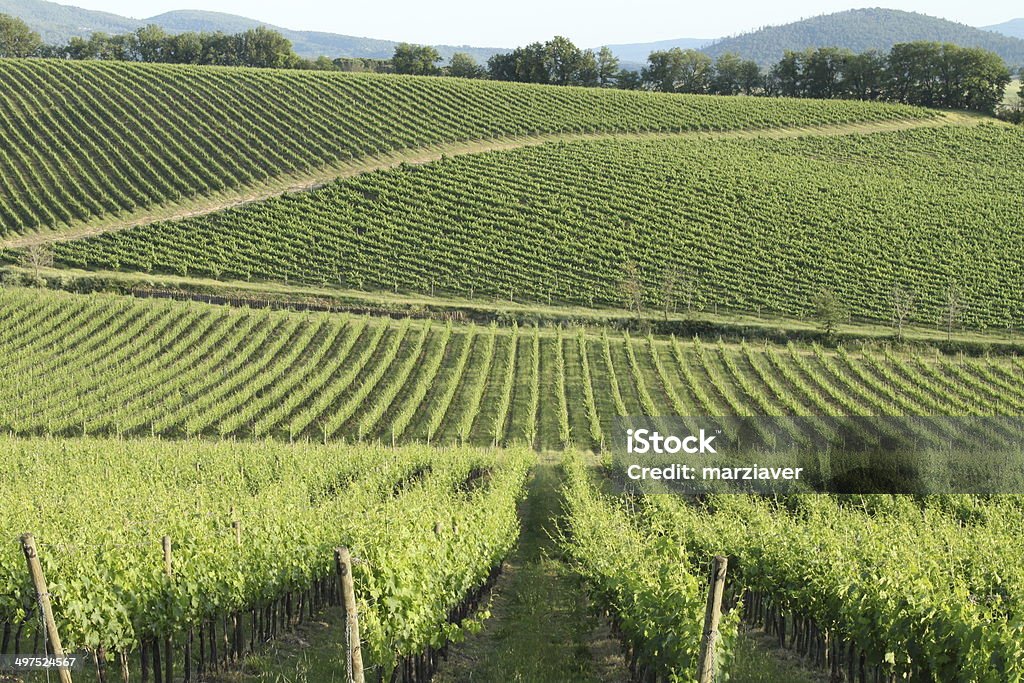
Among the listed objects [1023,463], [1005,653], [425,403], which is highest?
[1005,653]

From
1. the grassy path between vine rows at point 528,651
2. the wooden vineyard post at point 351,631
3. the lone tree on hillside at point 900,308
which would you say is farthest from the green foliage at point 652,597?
the lone tree on hillside at point 900,308

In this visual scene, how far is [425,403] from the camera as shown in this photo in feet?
124

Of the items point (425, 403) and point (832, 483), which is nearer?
point (832, 483)

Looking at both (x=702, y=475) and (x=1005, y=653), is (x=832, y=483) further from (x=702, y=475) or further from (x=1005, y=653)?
(x=1005, y=653)

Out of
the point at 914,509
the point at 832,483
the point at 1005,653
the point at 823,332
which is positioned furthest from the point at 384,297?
the point at 1005,653

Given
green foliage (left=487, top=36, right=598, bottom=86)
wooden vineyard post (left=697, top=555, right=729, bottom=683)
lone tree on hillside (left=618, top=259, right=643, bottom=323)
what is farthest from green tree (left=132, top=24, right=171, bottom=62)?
wooden vineyard post (left=697, top=555, right=729, bottom=683)

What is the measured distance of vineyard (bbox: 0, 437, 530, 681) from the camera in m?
10.9

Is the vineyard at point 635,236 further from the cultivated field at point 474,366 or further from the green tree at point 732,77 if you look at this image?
the green tree at point 732,77

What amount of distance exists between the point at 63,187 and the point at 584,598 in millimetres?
58760

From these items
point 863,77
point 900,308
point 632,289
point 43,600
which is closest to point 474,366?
point 632,289

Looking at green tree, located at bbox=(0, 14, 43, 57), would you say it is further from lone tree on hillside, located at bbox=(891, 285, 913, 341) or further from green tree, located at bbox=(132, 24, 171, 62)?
lone tree on hillside, located at bbox=(891, 285, 913, 341)

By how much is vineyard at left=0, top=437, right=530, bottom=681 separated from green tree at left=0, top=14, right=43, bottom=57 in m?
118

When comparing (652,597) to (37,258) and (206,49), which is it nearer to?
(37,258)

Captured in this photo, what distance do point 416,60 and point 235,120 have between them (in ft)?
137
